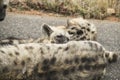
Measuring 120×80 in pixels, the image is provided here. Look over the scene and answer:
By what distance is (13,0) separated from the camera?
8.11 meters

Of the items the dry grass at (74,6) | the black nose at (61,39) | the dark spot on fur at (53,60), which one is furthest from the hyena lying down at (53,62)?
the dry grass at (74,6)

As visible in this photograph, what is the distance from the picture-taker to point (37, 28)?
246 inches

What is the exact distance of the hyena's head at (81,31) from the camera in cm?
482

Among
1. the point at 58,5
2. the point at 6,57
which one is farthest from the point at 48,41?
the point at 58,5

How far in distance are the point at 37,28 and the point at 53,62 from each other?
2.56 metres

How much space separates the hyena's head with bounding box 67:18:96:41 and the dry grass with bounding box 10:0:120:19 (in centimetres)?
267

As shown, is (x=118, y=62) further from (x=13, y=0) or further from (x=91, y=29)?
(x=13, y=0)

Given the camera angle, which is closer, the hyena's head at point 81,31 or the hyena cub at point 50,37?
the hyena cub at point 50,37

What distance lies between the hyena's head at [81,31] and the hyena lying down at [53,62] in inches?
29.3

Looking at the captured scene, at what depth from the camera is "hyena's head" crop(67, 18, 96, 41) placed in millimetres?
4816

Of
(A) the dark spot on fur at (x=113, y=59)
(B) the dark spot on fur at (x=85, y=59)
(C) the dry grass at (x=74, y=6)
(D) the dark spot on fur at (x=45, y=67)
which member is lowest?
(C) the dry grass at (x=74, y=6)

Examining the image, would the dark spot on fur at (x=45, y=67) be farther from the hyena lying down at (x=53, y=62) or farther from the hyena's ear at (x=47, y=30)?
the hyena's ear at (x=47, y=30)

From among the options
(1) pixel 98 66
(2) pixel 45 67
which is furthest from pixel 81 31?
(2) pixel 45 67

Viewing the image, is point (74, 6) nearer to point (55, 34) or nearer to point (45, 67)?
point (55, 34)
